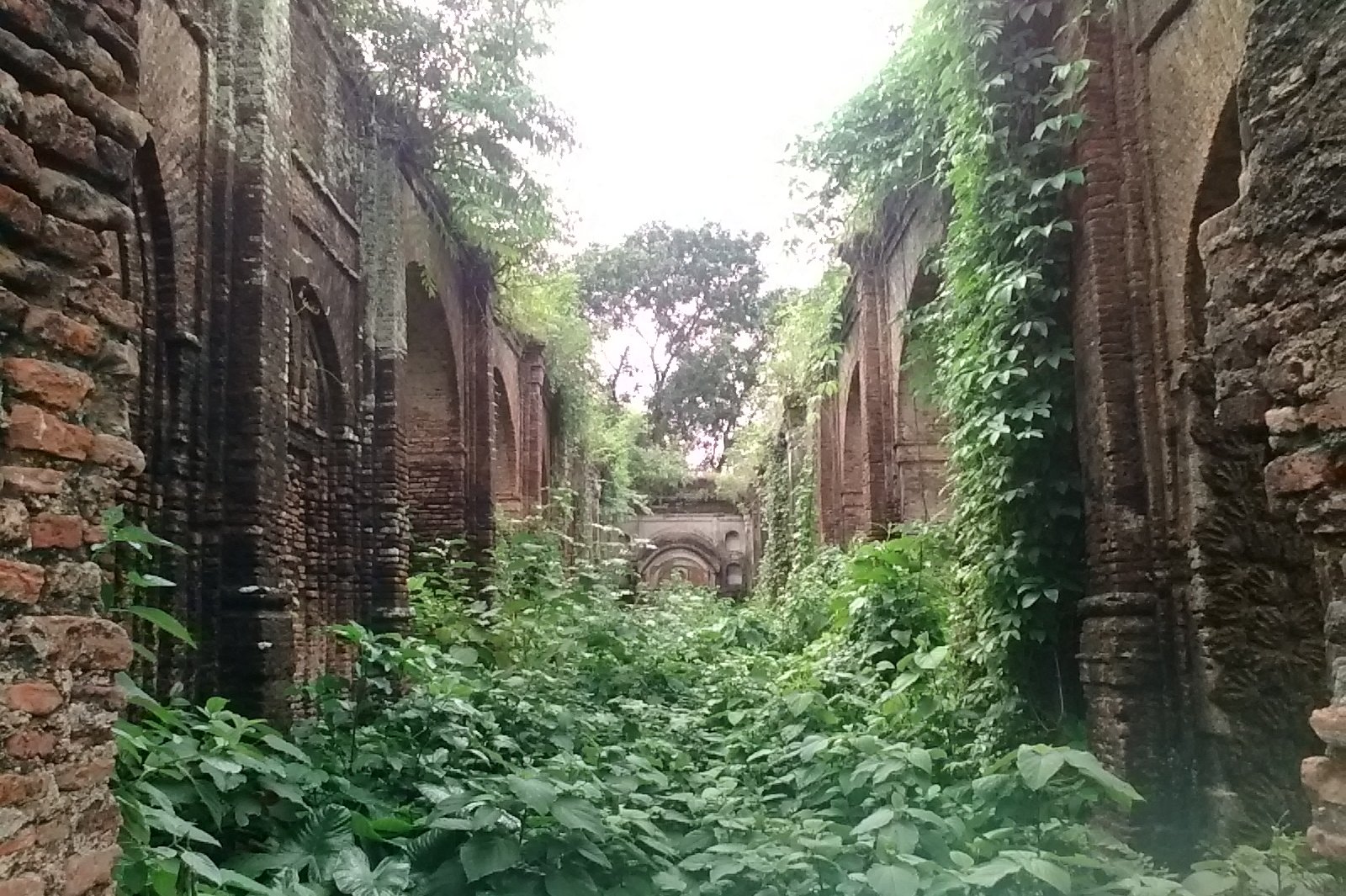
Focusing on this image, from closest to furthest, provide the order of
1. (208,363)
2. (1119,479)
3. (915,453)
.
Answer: (1119,479) < (208,363) < (915,453)

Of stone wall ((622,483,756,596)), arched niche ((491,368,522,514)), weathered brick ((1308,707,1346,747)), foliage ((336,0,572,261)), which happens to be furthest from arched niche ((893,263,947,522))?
stone wall ((622,483,756,596))

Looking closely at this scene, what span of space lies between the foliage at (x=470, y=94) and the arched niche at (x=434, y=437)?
2.05 meters

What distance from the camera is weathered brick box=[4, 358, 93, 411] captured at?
2.51 m

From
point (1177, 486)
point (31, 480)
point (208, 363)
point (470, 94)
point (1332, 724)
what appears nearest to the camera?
point (31, 480)

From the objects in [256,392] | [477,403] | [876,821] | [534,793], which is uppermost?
[477,403]

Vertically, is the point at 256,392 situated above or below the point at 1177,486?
above

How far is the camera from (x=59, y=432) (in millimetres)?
2602

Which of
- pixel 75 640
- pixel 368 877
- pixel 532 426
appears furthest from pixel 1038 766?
pixel 532 426

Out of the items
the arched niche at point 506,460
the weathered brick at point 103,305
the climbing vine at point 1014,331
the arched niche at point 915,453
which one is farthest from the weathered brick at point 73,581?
the arched niche at point 506,460

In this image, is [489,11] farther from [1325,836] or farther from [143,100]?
[1325,836]

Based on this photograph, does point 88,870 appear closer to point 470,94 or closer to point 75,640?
point 75,640

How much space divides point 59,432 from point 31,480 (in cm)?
14

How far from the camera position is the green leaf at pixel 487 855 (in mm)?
4020

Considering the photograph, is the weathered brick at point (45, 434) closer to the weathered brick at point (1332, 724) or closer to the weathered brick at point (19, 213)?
the weathered brick at point (19, 213)
